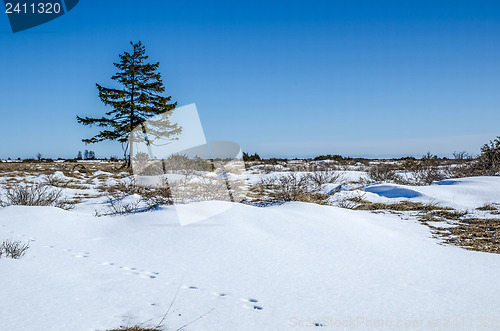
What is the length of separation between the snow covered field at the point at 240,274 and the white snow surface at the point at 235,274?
0.01 meters

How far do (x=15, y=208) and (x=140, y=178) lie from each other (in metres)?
5.88

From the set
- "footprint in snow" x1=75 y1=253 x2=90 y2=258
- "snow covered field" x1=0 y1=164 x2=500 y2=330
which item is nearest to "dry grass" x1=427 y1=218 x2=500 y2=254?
"snow covered field" x1=0 y1=164 x2=500 y2=330

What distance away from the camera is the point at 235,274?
2.93 meters

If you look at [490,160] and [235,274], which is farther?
[490,160]

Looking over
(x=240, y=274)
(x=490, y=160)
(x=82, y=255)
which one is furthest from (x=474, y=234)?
(x=490, y=160)

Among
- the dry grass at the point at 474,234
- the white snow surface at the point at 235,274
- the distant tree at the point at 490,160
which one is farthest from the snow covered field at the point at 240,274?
the distant tree at the point at 490,160

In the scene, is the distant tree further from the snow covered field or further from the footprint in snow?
the footprint in snow

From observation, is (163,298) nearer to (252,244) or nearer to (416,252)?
(252,244)

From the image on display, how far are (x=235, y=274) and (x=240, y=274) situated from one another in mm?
47

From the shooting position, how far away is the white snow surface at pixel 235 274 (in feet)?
7.22

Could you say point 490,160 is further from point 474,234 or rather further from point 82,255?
point 82,255

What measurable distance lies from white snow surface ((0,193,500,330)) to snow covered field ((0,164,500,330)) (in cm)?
1

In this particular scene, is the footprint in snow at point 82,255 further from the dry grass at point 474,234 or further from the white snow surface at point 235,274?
the dry grass at point 474,234

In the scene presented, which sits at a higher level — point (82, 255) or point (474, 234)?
point (82, 255)
